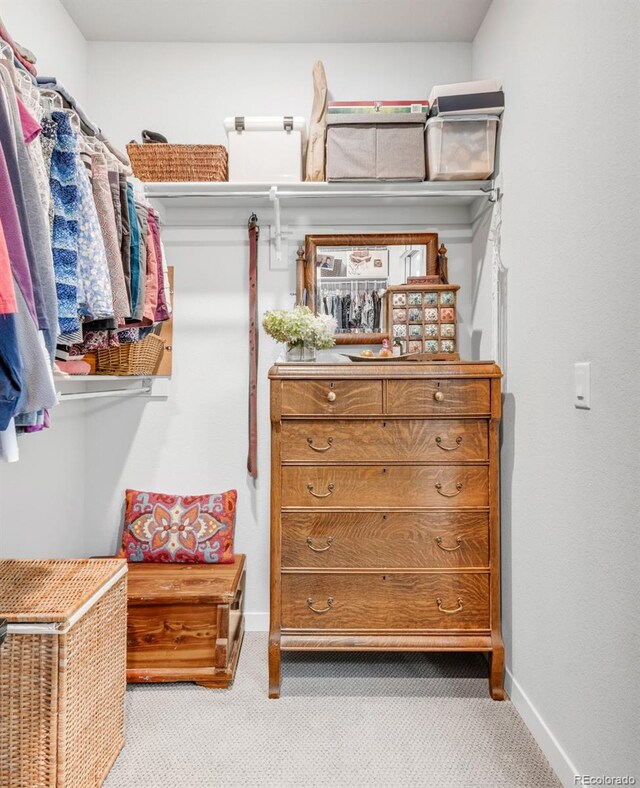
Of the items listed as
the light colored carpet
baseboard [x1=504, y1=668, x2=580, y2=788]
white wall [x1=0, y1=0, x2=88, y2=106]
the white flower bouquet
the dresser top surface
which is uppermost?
white wall [x1=0, y1=0, x2=88, y2=106]

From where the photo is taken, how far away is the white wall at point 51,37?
1.88 meters

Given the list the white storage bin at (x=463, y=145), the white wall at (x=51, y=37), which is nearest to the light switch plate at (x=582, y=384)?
the white storage bin at (x=463, y=145)

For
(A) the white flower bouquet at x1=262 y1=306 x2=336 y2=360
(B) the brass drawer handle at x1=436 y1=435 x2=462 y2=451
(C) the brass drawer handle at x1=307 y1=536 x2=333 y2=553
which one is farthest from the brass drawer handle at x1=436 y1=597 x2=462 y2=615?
(A) the white flower bouquet at x1=262 y1=306 x2=336 y2=360

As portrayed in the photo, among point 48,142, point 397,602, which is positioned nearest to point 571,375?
point 397,602

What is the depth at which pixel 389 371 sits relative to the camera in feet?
6.22

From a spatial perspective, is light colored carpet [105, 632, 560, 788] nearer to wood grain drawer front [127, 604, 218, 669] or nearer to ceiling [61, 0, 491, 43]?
wood grain drawer front [127, 604, 218, 669]

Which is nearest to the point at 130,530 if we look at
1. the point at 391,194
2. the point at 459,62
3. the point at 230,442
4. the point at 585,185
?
the point at 230,442

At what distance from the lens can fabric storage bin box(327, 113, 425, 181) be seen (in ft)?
7.02

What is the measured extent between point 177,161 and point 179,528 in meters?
1.62

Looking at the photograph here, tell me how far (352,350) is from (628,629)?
1568mm

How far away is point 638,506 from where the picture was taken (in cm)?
118

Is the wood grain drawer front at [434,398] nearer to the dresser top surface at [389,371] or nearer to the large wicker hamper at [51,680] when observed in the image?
the dresser top surface at [389,371]

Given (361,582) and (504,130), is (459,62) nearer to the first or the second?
(504,130)

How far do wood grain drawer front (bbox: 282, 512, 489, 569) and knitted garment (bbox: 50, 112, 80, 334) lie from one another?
1.05 meters
